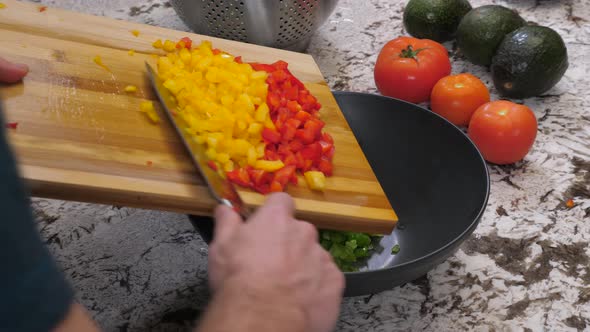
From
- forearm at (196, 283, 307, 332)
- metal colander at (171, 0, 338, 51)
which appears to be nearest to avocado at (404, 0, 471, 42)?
metal colander at (171, 0, 338, 51)

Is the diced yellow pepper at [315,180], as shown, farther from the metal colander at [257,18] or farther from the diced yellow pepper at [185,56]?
the metal colander at [257,18]

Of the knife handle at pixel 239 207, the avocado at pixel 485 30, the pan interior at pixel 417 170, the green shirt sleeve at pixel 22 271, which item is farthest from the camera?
the avocado at pixel 485 30

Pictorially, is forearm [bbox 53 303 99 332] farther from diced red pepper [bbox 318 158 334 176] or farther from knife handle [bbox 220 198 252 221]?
diced red pepper [bbox 318 158 334 176]

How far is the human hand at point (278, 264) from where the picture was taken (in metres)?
0.59

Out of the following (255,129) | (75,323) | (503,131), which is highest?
(75,323)

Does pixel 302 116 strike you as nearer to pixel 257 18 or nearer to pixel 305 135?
pixel 305 135

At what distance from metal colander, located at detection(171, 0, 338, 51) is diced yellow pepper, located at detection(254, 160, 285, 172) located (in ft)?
1.72

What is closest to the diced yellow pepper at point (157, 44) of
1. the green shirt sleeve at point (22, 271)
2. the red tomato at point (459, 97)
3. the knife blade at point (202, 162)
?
the knife blade at point (202, 162)

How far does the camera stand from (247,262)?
23.8 inches

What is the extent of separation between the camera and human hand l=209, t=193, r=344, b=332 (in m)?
0.59

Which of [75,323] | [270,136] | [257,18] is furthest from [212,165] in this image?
[257,18]

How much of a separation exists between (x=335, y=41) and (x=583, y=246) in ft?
2.79

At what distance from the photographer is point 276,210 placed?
67cm

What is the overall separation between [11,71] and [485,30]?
3.50ft
